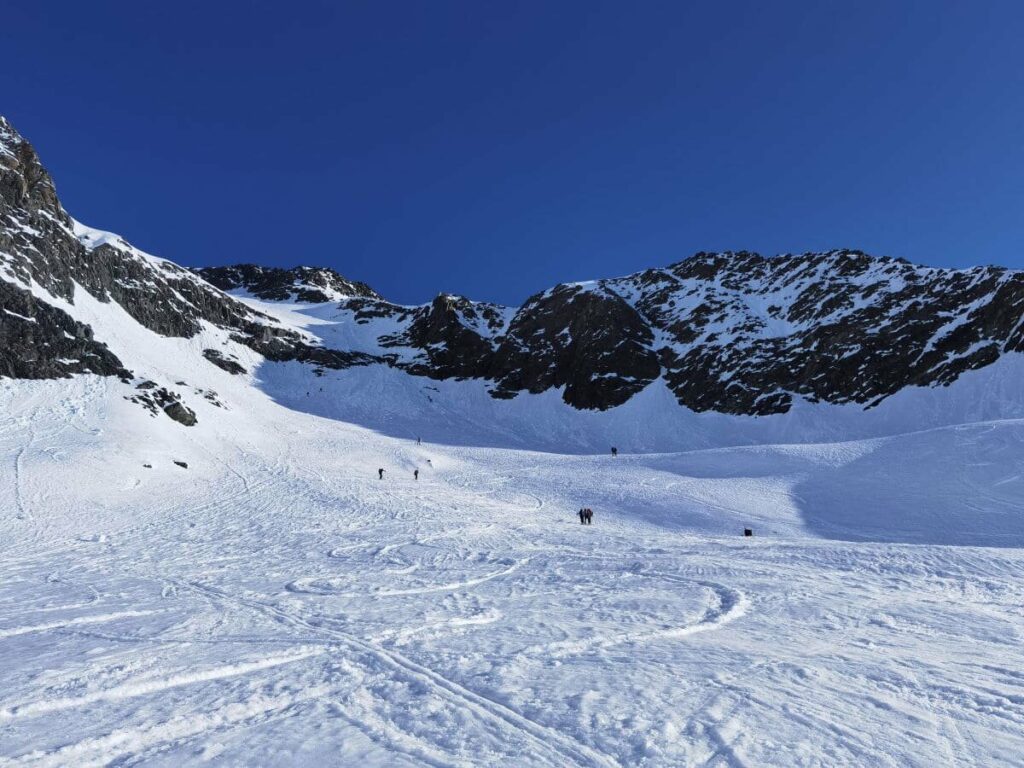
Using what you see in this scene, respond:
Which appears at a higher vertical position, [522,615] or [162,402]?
[162,402]

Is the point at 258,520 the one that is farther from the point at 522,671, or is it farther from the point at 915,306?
the point at 915,306

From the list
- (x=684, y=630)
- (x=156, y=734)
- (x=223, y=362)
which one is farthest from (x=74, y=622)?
(x=223, y=362)

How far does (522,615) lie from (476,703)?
137 inches

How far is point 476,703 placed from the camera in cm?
543

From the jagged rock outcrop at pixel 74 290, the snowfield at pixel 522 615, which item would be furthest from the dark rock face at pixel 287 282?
the snowfield at pixel 522 615

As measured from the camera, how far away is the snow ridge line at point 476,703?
4.46 metres

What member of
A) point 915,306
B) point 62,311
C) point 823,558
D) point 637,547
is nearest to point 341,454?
point 62,311

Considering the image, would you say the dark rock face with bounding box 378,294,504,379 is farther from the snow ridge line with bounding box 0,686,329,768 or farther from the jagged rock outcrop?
the snow ridge line with bounding box 0,686,329,768

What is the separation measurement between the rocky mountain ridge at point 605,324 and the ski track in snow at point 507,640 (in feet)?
111

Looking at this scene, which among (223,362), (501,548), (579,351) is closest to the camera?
(501,548)

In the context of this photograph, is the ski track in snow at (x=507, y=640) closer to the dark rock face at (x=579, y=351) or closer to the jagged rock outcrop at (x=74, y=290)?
the jagged rock outcrop at (x=74, y=290)

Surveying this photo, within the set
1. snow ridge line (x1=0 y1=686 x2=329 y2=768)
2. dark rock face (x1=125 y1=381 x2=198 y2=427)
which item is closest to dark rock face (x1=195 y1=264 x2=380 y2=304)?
dark rock face (x1=125 y1=381 x2=198 y2=427)

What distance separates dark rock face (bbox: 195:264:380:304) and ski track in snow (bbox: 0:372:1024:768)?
109027 mm

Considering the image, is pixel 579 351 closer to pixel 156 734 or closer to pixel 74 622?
pixel 74 622
